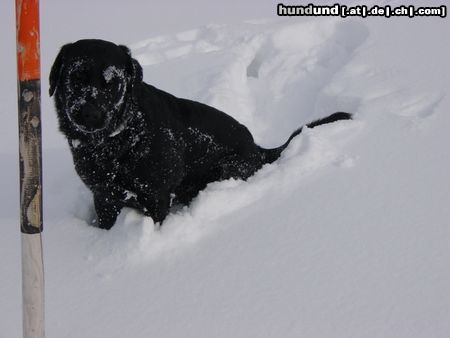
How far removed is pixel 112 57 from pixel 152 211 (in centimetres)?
72

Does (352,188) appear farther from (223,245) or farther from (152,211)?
(152,211)

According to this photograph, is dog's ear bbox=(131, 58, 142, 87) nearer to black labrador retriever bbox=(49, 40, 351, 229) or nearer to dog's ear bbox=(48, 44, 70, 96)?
black labrador retriever bbox=(49, 40, 351, 229)

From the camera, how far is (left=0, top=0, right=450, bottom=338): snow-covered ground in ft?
5.35

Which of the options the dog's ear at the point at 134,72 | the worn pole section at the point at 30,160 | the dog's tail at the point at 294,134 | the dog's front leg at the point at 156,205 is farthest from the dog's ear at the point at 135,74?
the dog's tail at the point at 294,134

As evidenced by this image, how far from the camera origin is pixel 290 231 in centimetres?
202

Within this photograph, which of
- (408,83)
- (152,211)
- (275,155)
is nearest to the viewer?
(152,211)

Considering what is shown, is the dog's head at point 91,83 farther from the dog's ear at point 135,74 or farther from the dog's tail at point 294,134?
the dog's tail at point 294,134

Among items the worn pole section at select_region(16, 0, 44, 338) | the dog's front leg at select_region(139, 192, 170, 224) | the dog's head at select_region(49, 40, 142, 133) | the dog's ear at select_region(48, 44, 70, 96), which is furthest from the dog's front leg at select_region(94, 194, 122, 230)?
the worn pole section at select_region(16, 0, 44, 338)

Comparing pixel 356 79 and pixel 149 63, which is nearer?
pixel 356 79

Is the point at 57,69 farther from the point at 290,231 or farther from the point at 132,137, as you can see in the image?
the point at 290,231

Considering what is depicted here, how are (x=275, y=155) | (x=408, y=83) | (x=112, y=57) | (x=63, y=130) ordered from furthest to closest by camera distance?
(x=408, y=83), (x=275, y=155), (x=63, y=130), (x=112, y=57)

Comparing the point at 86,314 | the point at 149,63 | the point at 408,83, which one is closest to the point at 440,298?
the point at 86,314

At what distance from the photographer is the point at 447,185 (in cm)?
221

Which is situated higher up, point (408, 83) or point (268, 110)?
point (408, 83)
